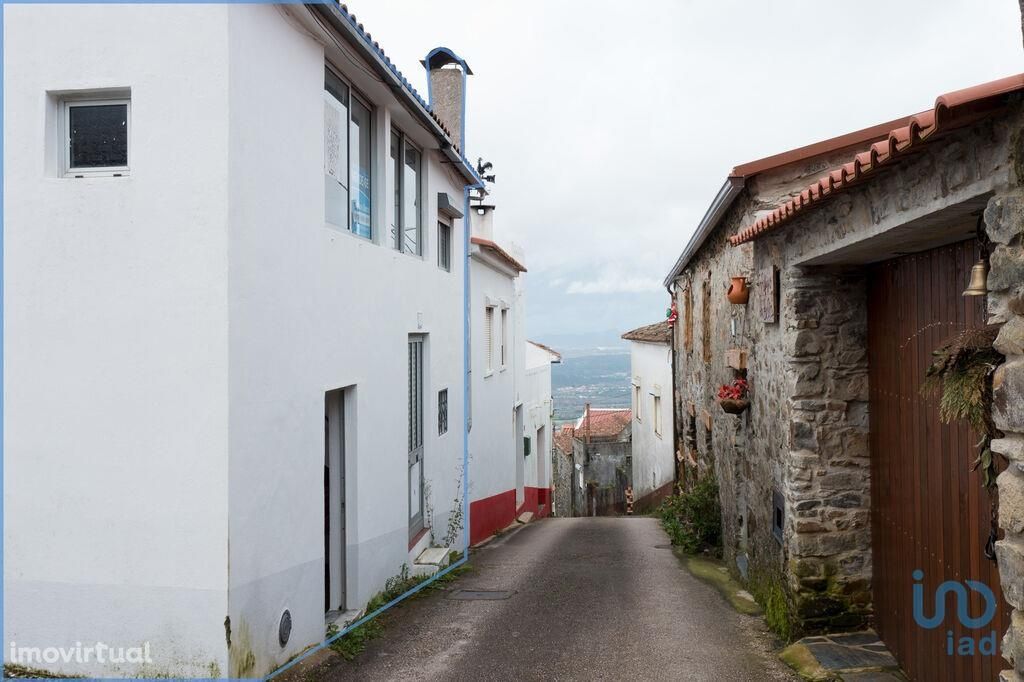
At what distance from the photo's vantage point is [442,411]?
10.2 meters

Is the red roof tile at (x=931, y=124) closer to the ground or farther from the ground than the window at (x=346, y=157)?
closer to the ground

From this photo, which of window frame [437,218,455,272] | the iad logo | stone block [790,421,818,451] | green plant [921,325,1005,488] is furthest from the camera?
window frame [437,218,455,272]

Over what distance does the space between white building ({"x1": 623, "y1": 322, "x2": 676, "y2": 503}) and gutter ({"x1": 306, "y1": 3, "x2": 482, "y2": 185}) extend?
1103 centimetres

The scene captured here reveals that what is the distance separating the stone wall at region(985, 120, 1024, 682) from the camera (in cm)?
275

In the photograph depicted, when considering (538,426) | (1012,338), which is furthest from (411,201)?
(538,426)

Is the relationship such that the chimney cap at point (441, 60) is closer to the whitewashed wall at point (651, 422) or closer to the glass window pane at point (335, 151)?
the glass window pane at point (335, 151)

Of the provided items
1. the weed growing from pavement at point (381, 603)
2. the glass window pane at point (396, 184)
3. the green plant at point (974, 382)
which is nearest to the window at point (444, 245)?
the glass window pane at point (396, 184)

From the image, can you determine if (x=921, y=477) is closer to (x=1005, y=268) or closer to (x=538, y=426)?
(x=1005, y=268)

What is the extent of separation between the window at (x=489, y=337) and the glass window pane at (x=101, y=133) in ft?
32.2

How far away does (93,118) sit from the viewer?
4.67m

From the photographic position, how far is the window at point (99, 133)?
465 centimetres

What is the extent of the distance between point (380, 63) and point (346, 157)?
843mm

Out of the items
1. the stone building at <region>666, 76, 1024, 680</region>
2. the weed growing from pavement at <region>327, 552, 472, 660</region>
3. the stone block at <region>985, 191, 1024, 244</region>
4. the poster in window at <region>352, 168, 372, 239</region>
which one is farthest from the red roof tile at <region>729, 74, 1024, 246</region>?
the weed growing from pavement at <region>327, 552, 472, 660</region>

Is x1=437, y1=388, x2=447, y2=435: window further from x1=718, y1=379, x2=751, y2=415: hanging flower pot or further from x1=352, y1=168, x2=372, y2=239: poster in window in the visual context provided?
x1=718, y1=379, x2=751, y2=415: hanging flower pot
